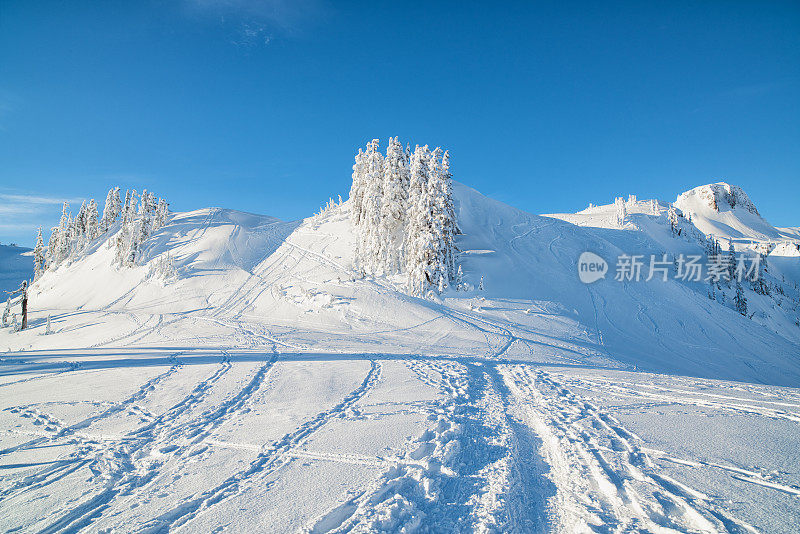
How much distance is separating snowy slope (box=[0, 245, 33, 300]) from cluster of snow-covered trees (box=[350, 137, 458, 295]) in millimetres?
95784

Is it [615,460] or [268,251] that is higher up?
[268,251]

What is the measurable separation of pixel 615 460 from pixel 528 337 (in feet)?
45.0

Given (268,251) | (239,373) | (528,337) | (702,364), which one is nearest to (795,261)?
(702,364)

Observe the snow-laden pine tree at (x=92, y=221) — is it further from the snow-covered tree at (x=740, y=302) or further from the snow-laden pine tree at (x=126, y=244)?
the snow-covered tree at (x=740, y=302)

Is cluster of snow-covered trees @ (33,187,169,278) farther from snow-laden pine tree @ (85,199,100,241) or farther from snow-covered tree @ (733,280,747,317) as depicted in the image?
snow-covered tree @ (733,280,747,317)

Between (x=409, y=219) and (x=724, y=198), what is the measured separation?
201m

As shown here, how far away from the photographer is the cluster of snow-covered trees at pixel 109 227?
44.0 metres

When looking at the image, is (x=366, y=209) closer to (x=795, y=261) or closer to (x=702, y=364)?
(x=702, y=364)

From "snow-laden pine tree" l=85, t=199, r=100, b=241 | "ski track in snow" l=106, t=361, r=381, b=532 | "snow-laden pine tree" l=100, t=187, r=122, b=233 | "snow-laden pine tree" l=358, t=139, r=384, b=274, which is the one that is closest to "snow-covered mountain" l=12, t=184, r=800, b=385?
"snow-laden pine tree" l=358, t=139, r=384, b=274

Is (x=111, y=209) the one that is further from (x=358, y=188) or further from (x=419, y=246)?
(x=419, y=246)

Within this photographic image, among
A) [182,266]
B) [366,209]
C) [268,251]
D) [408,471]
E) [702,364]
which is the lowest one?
[702,364]

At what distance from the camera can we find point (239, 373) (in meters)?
9.16

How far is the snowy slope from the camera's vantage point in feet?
274

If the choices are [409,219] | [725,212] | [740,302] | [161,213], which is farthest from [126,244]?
[725,212]
